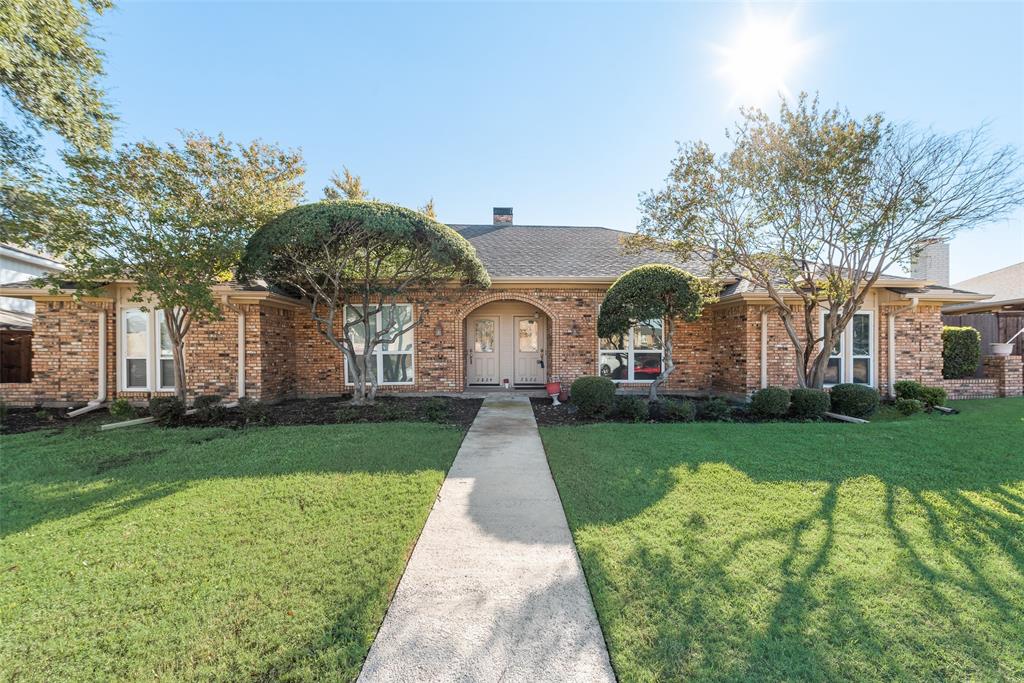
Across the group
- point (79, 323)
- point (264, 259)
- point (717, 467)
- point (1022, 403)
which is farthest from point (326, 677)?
point (1022, 403)

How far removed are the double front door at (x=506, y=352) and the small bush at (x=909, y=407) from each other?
7860mm

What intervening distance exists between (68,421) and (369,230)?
275 inches

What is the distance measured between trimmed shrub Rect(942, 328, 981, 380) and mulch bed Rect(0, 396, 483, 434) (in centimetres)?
1191

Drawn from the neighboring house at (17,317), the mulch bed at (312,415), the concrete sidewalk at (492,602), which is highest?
the neighboring house at (17,317)

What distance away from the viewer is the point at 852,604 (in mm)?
2418

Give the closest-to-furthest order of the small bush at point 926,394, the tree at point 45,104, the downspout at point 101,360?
the tree at point 45,104
the small bush at point 926,394
the downspout at point 101,360

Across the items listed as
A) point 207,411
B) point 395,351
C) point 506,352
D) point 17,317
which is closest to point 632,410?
point 506,352

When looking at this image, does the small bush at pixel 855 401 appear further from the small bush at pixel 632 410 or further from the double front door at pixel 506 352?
the double front door at pixel 506 352

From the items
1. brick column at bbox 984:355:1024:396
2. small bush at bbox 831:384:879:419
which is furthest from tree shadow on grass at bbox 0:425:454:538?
brick column at bbox 984:355:1024:396

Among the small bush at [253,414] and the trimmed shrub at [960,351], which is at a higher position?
the trimmed shrub at [960,351]

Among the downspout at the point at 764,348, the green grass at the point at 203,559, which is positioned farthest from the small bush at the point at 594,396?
the downspout at the point at 764,348

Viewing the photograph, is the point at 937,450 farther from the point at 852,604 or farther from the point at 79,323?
the point at 79,323

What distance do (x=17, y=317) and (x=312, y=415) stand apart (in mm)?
12098

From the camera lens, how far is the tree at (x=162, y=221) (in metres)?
6.83
